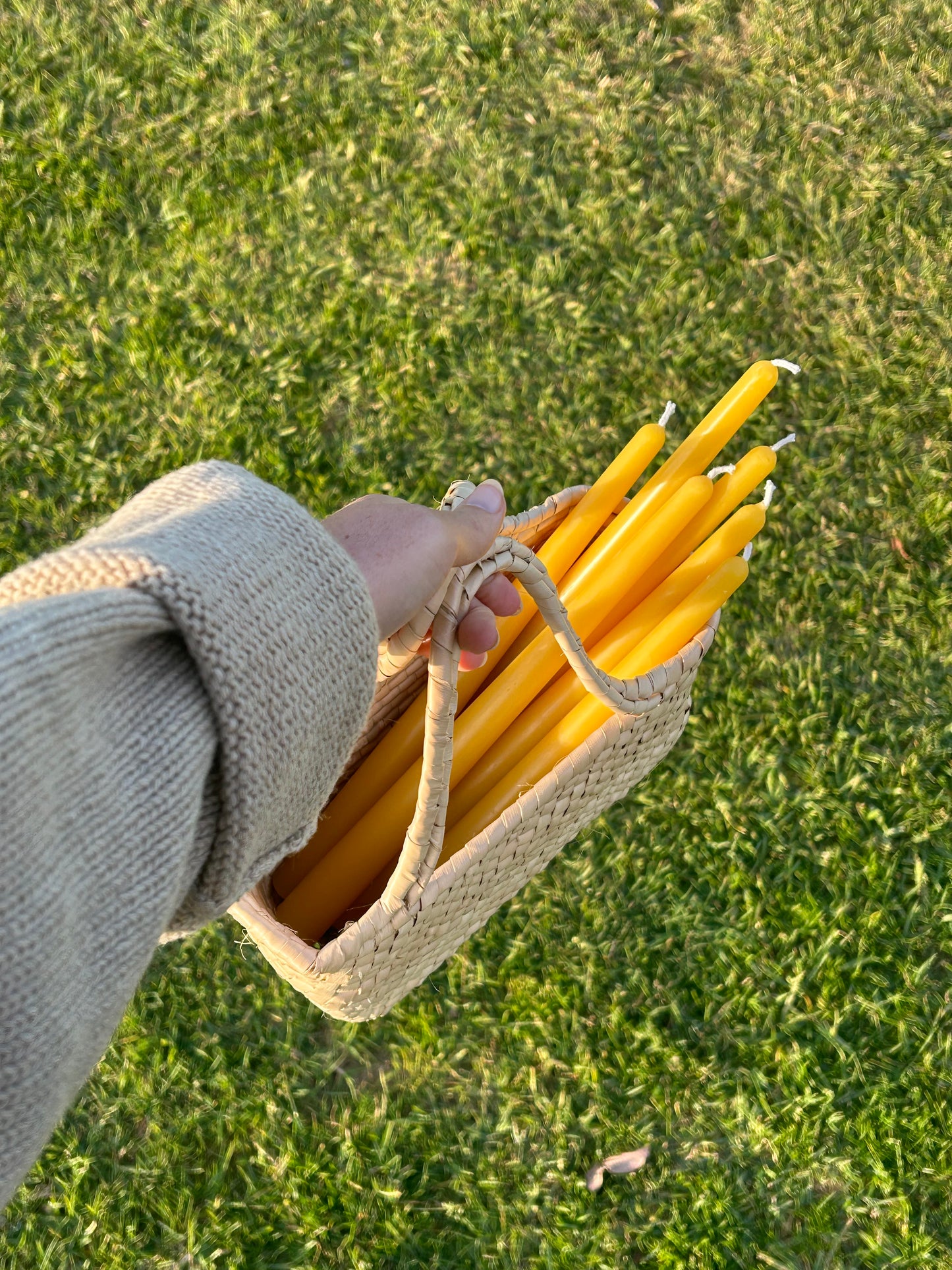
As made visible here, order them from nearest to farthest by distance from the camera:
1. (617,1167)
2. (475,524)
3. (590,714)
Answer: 1. (475,524)
2. (590,714)
3. (617,1167)

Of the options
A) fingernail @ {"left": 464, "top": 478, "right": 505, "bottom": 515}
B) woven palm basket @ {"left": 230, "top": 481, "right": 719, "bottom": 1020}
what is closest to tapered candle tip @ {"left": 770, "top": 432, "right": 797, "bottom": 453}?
woven palm basket @ {"left": 230, "top": 481, "right": 719, "bottom": 1020}

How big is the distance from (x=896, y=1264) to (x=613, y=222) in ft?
7.90

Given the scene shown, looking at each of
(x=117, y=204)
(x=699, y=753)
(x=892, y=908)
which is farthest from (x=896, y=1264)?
(x=117, y=204)

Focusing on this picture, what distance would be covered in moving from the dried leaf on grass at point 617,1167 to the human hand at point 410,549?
116cm

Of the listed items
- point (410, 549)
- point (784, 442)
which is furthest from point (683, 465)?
point (410, 549)

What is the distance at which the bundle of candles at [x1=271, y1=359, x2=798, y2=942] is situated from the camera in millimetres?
1601

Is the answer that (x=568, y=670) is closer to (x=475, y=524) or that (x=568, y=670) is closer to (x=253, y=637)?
(x=475, y=524)

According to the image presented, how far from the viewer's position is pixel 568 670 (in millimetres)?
1724

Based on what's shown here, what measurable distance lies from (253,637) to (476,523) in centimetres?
51

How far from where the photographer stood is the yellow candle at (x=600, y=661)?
1.64 metres

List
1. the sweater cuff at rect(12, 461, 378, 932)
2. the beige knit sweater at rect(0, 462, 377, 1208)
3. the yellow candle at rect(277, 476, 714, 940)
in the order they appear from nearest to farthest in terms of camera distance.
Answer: the beige knit sweater at rect(0, 462, 377, 1208) → the sweater cuff at rect(12, 461, 378, 932) → the yellow candle at rect(277, 476, 714, 940)

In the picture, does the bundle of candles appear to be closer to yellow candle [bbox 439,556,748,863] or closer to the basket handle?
yellow candle [bbox 439,556,748,863]

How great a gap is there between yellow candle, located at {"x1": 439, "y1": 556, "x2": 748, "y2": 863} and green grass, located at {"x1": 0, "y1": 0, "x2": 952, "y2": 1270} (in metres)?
0.59

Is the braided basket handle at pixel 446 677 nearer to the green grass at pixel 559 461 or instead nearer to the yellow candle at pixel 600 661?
the yellow candle at pixel 600 661
